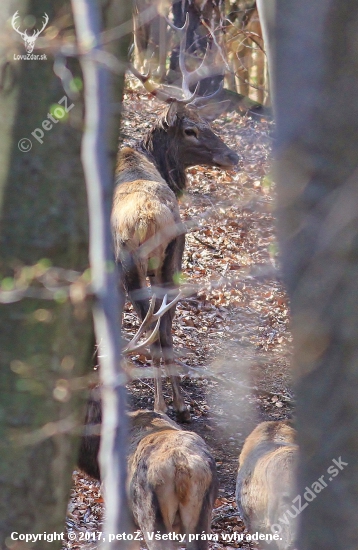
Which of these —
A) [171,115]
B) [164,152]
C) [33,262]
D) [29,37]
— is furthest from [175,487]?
[171,115]

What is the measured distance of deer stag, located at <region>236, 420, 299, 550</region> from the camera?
450 cm

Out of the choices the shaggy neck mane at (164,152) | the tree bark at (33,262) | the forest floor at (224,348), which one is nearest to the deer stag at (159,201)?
the shaggy neck mane at (164,152)

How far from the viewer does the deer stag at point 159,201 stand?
6.87m

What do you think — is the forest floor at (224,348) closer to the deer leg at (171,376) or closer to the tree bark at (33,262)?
the deer leg at (171,376)

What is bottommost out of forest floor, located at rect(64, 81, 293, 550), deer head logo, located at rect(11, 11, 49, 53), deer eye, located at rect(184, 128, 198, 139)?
forest floor, located at rect(64, 81, 293, 550)

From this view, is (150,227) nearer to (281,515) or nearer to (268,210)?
(281,515)

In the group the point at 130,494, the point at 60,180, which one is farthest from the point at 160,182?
the point at 60,180

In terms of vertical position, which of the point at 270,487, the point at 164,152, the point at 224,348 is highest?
the point at 164,152

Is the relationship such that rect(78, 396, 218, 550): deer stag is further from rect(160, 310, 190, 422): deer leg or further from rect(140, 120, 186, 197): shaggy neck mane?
rect(140, 120, 186, 197): shaggy neck mane

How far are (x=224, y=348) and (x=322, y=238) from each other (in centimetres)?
769

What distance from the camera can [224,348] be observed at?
955 cm

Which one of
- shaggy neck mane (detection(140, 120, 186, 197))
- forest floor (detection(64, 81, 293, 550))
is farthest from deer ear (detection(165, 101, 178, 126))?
forest floor (detection(64, 81, 293, 550))

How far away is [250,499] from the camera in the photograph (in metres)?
4.88

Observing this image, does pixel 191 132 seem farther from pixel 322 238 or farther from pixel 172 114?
pixel 322 238
